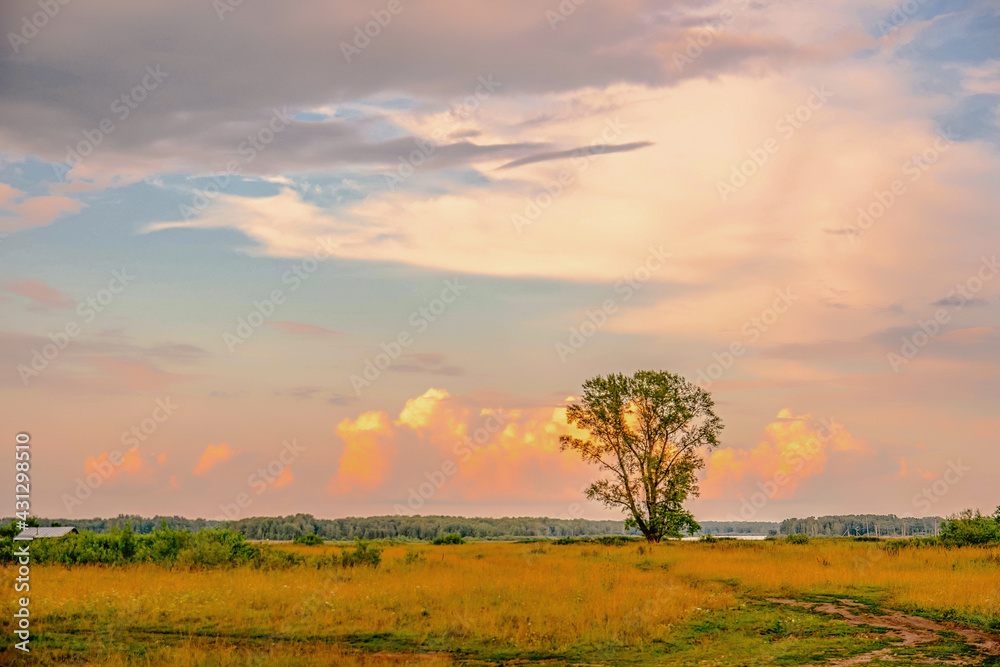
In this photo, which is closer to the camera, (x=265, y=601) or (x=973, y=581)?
(x=265, y=601)

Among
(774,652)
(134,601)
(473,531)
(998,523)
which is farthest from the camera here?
(473,531)

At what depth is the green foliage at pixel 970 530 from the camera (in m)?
48.1

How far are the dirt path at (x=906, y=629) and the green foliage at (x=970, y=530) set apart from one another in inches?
1063

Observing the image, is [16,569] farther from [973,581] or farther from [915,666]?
[973,581]

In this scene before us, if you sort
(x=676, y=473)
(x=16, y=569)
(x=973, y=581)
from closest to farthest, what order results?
(x=973, y=581) → (x=16, y=569) → (x=676, y=473)

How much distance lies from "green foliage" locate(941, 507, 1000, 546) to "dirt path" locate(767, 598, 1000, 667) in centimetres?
2700

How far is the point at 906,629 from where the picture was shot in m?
21.5

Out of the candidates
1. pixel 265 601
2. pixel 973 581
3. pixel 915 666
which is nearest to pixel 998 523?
pixel 973 581

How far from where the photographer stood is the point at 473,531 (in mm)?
161875

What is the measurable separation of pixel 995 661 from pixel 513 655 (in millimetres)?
10741

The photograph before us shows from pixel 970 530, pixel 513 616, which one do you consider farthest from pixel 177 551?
pixel 970 530

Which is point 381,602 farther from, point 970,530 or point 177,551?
point 970,530

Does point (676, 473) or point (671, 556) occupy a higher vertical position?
point (676, 473)

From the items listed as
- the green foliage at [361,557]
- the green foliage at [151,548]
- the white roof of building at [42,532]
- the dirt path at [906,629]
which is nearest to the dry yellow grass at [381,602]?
the green foliage at [151,548]
